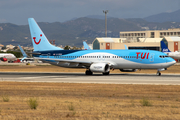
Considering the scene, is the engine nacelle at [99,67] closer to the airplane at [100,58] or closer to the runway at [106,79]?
the airplane at [100,58]

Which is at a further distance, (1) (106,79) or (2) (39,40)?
(2) (39,40)

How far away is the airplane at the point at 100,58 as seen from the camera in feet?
159

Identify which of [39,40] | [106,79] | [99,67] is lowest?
[106,79]

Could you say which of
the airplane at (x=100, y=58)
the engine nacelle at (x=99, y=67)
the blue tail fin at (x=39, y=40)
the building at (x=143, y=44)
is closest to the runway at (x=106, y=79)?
the engine nacelle at (x=99, y=67)

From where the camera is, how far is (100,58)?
51.8 metres

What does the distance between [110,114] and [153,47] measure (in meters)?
144

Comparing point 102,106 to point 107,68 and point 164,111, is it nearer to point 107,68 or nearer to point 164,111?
point 164,111

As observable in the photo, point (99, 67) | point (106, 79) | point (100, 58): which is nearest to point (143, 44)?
point (100, 58)

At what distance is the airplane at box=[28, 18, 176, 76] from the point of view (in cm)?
4844

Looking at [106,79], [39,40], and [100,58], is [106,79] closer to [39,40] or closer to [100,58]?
[100,58]

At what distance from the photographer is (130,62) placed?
162 feet

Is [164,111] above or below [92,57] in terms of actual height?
below

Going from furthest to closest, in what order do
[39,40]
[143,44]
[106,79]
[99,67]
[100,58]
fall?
[143,44], [39,40], [100,58], [99,67], [106,79]

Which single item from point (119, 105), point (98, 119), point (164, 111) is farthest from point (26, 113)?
point (164, 111)
